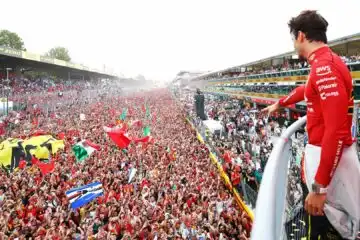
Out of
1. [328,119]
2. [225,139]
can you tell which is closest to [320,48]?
[328,119]

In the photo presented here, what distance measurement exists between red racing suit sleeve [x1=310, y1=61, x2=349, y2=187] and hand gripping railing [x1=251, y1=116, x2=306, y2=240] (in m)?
0.20

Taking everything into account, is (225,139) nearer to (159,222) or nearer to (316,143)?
(159,222)

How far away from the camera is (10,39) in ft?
255

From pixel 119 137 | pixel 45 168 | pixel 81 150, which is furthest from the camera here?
pixel 119 137

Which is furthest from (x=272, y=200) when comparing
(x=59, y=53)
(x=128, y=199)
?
(x=59, y=53)

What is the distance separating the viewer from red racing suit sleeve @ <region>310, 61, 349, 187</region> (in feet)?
4.75

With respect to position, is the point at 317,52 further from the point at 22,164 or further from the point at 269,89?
the point at 269,89

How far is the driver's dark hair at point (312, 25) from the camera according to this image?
1732 millimetres

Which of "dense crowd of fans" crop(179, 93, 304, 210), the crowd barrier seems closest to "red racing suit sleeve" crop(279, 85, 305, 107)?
"dense crowd of fans" crop(179, 93, 304, 210)

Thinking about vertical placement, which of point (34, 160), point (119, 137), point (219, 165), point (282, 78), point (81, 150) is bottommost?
point (219, 165)

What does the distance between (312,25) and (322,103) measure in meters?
0.48

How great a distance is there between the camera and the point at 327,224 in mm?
1684

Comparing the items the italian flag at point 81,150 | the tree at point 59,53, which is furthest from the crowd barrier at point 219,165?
the tree at point 59,53

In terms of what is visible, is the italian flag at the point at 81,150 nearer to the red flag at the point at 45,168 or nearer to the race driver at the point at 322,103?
the red flag at the point at 45,168
